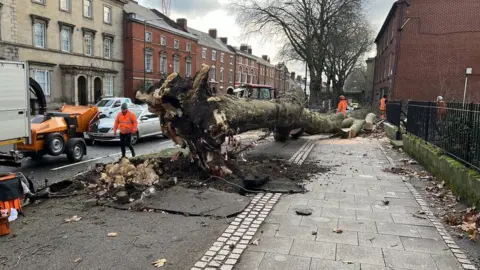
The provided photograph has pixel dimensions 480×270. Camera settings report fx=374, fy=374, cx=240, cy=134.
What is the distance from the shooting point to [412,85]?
26.6m

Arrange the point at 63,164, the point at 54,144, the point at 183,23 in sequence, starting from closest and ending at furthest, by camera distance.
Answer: the point at 54,144 < the point at 63,164 < the point at 183,23

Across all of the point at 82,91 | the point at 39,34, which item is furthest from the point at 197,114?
the point at 82,91

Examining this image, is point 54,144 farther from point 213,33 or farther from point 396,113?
point 213,33

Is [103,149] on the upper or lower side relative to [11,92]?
lower

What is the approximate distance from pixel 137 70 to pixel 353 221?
128 feet

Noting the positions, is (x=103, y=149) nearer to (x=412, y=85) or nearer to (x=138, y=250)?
(x=138, y=250)

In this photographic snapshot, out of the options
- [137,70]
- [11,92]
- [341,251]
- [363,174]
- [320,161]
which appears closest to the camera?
[341,251]

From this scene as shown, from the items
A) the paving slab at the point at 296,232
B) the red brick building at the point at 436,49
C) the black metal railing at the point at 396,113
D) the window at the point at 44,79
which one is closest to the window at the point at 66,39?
the window at the point at 44,79

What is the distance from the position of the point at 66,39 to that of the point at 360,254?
1380 inches

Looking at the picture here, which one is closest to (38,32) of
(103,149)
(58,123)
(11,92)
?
(103,149)

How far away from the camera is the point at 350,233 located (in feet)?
15.0

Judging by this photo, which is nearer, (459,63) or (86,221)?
(86,221)

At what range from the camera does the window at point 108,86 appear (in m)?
37.9

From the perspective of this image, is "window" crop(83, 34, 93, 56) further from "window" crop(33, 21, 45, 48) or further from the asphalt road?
the asphalt road
